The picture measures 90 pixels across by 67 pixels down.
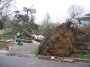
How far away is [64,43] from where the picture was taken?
66.8ft

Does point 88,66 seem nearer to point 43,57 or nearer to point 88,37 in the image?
point 43,57

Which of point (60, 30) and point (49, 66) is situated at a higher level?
point (60, 30)

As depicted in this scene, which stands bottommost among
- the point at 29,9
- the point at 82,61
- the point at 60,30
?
the point at 82,61

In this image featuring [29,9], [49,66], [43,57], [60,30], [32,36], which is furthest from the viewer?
[29,9]

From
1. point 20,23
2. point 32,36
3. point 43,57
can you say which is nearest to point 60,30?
point 43,57

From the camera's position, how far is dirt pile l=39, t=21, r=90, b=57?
2002 centimetres

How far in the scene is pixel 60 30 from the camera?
841 inches

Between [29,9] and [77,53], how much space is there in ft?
118

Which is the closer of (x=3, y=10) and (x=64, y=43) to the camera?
(x=64, y=43)

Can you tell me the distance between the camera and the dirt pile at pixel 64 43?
20016mm

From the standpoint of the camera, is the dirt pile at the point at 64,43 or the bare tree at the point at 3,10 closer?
the dirt pile at the point at 64,43

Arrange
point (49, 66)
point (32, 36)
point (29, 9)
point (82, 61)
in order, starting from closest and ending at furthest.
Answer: point (49, 66), point (82, 61), point (32, 36), point (29, 9)

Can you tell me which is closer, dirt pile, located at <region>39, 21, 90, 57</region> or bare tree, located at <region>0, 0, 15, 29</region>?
dirt pile, located at <region>39, 21, 90, 57</region>

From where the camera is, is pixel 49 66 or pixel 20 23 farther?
pixel 20 23
